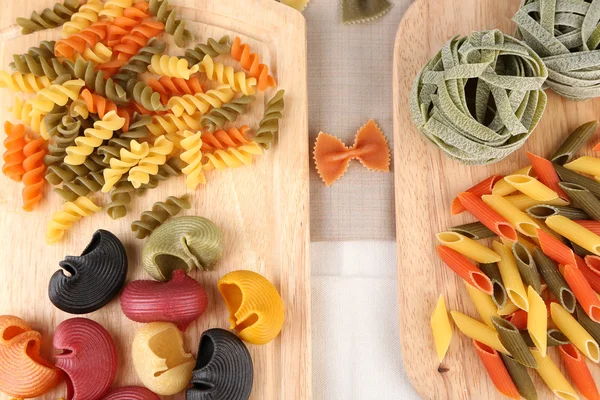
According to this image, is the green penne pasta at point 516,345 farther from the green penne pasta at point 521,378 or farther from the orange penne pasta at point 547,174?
the orange penne pasta at point 547,174

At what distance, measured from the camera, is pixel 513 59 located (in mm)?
1082

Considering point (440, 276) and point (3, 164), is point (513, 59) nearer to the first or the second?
point (440, 276)

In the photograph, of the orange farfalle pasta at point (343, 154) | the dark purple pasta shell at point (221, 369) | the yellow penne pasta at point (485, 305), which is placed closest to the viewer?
the dark purple pasta shell at point (221, 369)

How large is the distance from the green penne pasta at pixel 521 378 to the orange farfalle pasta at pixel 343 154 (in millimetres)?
442

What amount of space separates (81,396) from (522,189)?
858 millimetres

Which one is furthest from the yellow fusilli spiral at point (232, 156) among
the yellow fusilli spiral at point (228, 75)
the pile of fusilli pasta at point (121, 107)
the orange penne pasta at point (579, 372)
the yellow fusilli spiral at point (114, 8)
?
the orange penne pasta at point (579, 372)

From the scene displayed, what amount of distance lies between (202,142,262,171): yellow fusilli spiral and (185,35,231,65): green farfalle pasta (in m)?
0.20

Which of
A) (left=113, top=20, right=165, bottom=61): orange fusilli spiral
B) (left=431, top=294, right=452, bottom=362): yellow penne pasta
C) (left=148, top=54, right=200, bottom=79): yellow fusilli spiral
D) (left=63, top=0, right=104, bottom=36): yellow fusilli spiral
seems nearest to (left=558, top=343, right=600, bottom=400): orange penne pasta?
(left=431, top=294, right=452, bottom=362): yellow penne pasta

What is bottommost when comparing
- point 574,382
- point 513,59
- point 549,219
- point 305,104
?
point 574,382

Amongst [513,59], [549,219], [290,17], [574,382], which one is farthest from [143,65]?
[574,382]

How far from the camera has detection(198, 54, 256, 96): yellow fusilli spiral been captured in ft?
3.81

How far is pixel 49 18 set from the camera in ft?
3.91

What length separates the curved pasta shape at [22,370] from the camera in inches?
39.9

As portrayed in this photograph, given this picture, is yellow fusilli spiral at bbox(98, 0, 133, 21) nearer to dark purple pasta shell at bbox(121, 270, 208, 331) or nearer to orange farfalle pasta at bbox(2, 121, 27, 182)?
orange farfalle pasta at bbox(2, 121, 27, 182)
